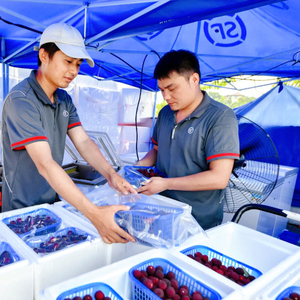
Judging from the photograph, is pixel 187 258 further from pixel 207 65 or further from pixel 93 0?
pixel 207 65

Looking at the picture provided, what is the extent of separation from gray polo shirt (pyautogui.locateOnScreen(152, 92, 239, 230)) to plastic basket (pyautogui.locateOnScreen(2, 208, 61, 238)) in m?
0.90

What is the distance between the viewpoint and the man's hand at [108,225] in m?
1.09

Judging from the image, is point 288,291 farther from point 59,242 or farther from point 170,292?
point 59,242

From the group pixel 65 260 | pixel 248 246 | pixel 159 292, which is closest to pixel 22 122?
pixel 65 260

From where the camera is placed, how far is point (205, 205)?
72.7 inches

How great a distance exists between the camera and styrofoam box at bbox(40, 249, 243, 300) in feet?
2.69

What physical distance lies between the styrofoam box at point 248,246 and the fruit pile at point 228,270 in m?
0.09

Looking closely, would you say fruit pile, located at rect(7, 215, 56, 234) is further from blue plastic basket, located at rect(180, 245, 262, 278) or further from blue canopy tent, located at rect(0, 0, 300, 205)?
blue canopy tent, located at rect(0, 0, 300, 205)

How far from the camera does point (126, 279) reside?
94 centimetres

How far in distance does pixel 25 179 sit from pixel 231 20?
115 inches

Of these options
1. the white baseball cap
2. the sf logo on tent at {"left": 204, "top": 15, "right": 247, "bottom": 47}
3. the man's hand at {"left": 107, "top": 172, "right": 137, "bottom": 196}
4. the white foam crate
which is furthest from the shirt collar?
the sf logo on tent at {"left": 204, "top": 15, "right": 247, "bottom": 47}

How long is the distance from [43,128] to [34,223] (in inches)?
22.3

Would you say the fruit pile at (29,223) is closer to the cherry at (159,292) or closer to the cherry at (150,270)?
the cherry at (150,270)

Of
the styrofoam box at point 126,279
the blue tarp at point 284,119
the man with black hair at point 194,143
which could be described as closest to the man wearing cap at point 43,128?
the styrofoam box at point 126,279
